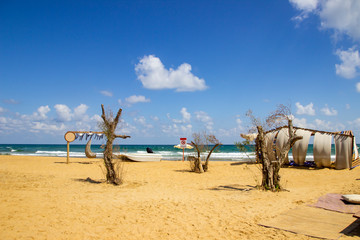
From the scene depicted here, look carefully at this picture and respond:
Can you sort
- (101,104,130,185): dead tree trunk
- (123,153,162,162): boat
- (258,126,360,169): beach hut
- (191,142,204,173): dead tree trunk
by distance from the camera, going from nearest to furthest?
(101,104,130,185): dead tree trunk → (258,126,360,169): beach hut → (191,142,204,173): dead tree trunk → (123,153,162,162): boat

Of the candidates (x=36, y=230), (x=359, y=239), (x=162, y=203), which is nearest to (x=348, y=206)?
(x=359, y=239)

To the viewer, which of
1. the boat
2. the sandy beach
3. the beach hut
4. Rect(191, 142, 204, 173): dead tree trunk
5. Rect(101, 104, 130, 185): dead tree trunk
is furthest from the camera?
the boat

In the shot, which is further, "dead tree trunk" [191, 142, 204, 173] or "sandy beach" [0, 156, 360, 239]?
"dead tree trunk" [191, 142, 204, 173]

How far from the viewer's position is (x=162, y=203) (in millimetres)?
7242

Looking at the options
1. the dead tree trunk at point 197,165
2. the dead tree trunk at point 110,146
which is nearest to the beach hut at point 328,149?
the dead tree trunk at point 197,165

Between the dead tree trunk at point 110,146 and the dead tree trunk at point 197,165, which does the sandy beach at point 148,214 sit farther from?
the dead tree trunk at point 197,165

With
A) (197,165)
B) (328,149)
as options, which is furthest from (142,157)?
(328,149)

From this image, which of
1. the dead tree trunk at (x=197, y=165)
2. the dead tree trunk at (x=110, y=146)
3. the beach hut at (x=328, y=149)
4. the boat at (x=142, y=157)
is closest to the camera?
the dead tree trunk at (x=110, y=146)

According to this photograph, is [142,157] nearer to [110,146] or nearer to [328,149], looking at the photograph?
[110,146]

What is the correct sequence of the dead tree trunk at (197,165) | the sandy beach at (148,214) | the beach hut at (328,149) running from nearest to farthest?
1. the sandy beach at (148,214)
2. the beach hut at (328,149)
3. the dead tree trunk at (197,165)

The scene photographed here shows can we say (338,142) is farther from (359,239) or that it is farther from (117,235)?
(117,235)

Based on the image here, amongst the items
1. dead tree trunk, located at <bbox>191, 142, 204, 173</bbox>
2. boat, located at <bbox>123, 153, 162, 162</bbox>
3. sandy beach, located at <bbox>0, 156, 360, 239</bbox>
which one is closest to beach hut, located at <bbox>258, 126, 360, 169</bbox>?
dead tree trunk, located at <bbox>191, 142, 204, 173</bbox>

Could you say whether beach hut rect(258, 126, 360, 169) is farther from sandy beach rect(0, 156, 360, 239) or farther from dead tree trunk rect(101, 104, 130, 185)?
dead tree trunk rect(101, 104, 130, 185)

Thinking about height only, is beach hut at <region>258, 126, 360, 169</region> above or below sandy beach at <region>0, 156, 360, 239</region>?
above
